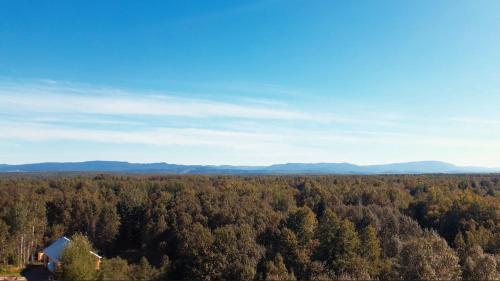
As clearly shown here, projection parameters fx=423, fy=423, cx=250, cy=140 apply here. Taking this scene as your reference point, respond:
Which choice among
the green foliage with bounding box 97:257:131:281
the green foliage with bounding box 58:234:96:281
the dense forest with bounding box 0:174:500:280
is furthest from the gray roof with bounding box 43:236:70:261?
the green foliage with bounding box 97:257:131:281

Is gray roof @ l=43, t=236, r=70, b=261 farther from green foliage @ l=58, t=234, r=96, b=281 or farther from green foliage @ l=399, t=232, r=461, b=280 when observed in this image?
green foliage @ l=399, t=232, r=461, b=280

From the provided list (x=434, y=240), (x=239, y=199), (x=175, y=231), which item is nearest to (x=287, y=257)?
A: (x=434, y=240)

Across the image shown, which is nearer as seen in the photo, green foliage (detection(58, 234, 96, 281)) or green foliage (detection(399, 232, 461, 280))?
green foliage (detection(399, 232, 461, 280))

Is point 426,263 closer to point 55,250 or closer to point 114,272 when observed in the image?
point 114,272

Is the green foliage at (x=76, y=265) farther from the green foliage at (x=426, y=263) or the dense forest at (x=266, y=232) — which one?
the green foliage at (x=426, y=263)

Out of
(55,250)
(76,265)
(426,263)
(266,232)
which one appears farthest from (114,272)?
(55,250)

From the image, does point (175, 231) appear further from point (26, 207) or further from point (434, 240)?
point (434, 240)

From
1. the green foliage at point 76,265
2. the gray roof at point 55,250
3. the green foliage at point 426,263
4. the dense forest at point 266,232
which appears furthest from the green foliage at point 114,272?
the green foliage at point 426,263

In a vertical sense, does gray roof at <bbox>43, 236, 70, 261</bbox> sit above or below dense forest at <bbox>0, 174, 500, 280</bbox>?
below

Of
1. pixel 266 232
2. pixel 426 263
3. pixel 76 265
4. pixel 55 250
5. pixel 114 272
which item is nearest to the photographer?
pixel 426 263

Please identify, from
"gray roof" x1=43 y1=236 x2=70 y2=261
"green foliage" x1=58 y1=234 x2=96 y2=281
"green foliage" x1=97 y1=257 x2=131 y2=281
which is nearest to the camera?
"green foliage" x1=97 y1=257 x2=131 y2=281

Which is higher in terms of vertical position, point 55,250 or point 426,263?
point 426,263
